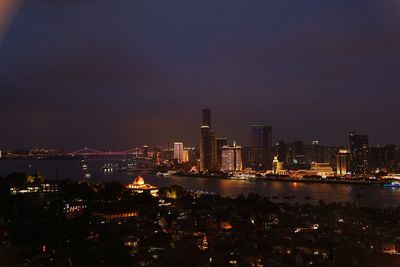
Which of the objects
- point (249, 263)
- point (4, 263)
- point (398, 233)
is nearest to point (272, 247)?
point (249, 263)

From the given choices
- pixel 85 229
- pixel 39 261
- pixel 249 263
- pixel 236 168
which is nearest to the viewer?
pixel 39 261

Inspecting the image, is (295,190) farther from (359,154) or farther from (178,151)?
(178,151)

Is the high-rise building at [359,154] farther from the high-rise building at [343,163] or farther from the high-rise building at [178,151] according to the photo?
the high-rise building at [178,151]

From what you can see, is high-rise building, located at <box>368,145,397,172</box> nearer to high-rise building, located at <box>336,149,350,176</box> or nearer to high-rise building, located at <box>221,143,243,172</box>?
high-rise building, located at <box>336,149,350,176</box>

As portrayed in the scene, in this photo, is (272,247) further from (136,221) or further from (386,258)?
(136,221)

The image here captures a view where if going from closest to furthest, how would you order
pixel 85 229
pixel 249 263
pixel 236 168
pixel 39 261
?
pixel 39 261 → pixel 249 263 → pixel 85 229 → pixel 236 168

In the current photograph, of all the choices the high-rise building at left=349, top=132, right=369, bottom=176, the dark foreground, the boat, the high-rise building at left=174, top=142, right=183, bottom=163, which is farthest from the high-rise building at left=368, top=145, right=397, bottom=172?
the dark foreground

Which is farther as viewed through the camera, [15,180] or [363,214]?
[15,180]

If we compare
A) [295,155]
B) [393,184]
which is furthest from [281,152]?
[393,184]

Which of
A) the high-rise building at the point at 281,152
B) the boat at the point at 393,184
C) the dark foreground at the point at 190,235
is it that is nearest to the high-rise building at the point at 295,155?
the high-rise building at the point at 281,152
